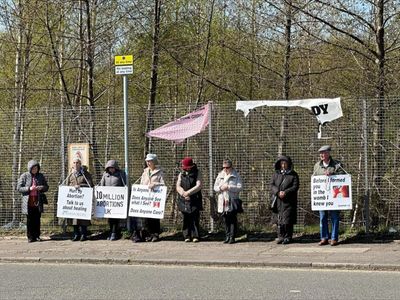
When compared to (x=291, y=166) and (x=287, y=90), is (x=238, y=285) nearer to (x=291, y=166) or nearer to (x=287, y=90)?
(x=291, y=166)

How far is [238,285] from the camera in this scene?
917 cm

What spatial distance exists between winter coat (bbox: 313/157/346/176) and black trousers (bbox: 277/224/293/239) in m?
1.11

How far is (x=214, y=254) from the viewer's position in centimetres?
1195

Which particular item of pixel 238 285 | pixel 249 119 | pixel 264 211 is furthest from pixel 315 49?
pixel 238 285

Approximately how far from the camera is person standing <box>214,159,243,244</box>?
43.1 feet

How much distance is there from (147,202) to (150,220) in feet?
1.35

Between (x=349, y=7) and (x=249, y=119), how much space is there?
10.7ft

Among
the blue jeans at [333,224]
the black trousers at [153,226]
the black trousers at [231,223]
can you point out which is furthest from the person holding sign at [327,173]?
the black trousers at [153,226]

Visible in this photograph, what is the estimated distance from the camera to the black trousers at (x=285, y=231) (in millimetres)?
12953

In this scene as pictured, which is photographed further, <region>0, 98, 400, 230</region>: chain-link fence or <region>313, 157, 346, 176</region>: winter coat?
<region>0, 98, 400, 230</region>: chain-link fence

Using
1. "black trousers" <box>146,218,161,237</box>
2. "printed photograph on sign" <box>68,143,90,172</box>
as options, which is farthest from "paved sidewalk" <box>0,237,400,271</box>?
"printed photograph on sign" <box>68,143,90,172</box>

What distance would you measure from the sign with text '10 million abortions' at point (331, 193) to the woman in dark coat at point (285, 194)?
37 centimetres

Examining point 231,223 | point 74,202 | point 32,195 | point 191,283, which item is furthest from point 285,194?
point 32,195

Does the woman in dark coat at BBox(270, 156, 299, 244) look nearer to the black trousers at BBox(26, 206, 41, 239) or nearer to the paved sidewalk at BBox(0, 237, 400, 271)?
the paved sidewalk at BBox(0, 237, 400, 271)
